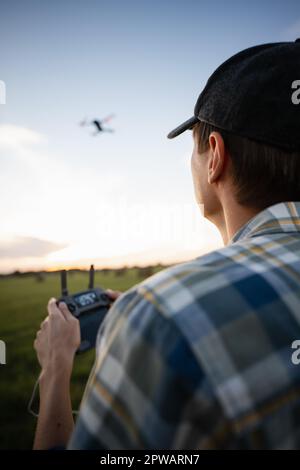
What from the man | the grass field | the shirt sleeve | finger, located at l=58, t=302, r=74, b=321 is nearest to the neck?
the man

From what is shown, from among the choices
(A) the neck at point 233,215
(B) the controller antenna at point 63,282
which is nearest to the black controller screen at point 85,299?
(B) the controller antenna at point 63,282

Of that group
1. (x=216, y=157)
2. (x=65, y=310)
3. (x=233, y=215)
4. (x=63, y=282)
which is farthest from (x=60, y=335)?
(x=216, y=157)

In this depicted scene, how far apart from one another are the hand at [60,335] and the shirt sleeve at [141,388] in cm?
79

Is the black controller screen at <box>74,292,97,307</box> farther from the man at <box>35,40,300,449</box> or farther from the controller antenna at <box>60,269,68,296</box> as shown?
the man at <box>35,40,300,449</box>

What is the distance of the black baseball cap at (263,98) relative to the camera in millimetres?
1300

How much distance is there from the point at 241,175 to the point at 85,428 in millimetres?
1001

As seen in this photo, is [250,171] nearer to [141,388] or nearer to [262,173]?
[262,173]

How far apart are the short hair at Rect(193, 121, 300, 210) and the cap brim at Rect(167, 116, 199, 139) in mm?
420

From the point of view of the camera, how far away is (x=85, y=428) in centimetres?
82

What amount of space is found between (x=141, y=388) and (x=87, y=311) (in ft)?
3.26

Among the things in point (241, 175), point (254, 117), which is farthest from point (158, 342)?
point (254, 117)

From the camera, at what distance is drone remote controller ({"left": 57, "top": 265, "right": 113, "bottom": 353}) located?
1.69 metres

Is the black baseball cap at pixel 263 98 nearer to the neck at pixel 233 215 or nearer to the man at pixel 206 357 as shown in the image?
the neck at pixel 233 215

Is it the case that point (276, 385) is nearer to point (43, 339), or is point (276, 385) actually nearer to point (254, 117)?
point (254, 117)
